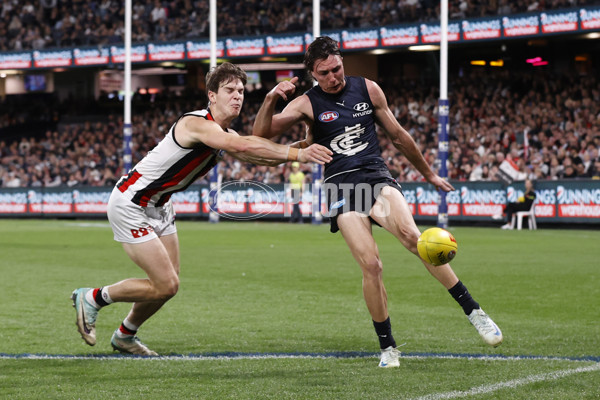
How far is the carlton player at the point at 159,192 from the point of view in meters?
7.36

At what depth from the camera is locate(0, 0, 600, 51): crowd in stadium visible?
35.0 metres

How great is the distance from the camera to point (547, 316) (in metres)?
10.2

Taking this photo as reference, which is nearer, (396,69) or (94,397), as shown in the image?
(94,397)

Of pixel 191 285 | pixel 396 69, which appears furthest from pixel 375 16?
pixel 191 285

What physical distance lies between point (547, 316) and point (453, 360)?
10.4ft

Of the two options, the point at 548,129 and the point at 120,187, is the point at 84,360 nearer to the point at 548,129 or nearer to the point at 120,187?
the point at 120,187

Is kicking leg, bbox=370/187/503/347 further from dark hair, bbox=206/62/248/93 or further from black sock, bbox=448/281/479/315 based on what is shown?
dark hair, bbox=206/62/248/93

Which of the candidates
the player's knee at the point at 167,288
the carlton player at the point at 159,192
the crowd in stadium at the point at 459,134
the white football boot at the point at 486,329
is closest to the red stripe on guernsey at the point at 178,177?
the carlton player at the point at 159,192

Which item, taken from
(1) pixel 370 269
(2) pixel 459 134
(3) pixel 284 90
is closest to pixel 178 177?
(3) pixel 284 90

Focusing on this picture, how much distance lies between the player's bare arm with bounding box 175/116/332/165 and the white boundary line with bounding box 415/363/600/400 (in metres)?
1.81

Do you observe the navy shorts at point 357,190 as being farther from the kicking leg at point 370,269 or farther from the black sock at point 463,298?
the black sock at point 463,298

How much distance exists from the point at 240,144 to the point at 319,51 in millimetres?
1117

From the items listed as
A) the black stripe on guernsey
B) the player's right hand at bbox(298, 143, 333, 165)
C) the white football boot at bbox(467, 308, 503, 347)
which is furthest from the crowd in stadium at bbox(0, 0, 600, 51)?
the player's right hand at bbox(298, 143, 333, 165)

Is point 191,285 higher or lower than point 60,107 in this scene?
lower
